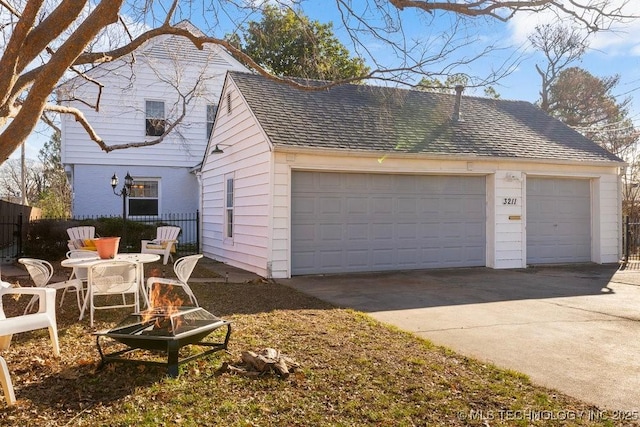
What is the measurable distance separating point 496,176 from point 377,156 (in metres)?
3.25

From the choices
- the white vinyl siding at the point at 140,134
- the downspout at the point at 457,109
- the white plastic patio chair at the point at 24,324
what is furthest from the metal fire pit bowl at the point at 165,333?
the white vinyl siding at the point at 140,134

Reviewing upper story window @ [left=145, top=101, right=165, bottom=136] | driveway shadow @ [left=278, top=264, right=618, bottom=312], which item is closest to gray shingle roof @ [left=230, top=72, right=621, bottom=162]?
driveway shadow @ [left=278, top=264, right=618, bottom=312]

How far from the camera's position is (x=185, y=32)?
6.67 meters

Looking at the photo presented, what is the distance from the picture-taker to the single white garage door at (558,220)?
1216 centimetres

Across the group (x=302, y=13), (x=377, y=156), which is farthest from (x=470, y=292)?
(x=302, y=13)

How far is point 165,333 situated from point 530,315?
5.00 m

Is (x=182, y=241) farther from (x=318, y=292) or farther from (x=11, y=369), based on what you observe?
(x=11, y=369)

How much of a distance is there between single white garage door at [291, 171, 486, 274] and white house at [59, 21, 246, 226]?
758cm

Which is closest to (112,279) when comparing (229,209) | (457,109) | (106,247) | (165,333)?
(106,247)

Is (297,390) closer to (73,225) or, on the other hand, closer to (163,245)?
(163,245)

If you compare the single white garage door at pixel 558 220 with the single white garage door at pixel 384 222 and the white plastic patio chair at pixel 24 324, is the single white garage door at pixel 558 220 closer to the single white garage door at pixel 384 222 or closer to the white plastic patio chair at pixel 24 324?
the single white garage door at pixel 384 222

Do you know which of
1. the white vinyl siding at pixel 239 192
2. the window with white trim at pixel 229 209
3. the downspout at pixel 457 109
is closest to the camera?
the white vinyl siding at pixel 239 192

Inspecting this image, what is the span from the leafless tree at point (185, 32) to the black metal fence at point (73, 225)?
21.5 feet

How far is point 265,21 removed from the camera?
7840 millimetres
